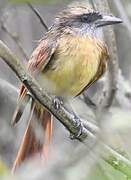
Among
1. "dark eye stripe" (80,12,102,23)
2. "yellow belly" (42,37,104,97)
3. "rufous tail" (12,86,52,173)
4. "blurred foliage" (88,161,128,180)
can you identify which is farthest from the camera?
"dark eye stripe" (80,12,102,23)

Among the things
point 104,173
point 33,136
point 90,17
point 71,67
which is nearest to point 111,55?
point 90,17

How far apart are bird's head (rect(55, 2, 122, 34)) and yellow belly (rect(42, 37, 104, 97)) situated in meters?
0.15

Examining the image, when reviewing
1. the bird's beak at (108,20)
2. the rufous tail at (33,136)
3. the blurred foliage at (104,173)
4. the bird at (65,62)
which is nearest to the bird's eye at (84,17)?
the bird at (65,62)

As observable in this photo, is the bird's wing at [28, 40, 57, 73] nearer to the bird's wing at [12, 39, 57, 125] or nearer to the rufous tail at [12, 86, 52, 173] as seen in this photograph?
the bird's wing at [12, 39, 57, 125]

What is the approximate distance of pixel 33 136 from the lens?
152 inches

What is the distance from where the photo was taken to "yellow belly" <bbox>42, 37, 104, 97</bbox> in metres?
3.71

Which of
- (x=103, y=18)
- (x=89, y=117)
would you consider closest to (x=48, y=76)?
(x=103, y=18)

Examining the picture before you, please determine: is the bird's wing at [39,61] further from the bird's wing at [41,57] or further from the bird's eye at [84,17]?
the bird's eye at [84,17]

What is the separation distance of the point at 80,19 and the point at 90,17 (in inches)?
3.6

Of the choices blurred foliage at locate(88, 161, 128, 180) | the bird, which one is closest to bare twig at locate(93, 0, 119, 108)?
the bird

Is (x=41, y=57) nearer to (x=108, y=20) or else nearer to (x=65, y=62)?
(x=65, y=62)

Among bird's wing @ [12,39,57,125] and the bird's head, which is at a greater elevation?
bird's wing @ [12,39,57,125]

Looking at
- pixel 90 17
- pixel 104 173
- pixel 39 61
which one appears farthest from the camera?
pixel 90 17

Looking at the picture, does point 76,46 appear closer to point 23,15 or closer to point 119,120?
point 119,120
